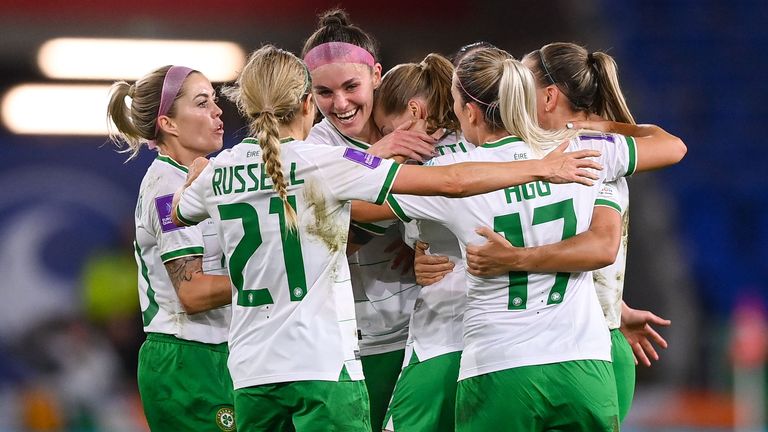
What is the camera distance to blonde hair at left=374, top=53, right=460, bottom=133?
13.8 feet

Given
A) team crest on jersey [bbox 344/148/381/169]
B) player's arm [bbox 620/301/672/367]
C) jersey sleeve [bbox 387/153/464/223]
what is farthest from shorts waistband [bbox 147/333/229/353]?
player's arm [bbox 620/301/672/367]

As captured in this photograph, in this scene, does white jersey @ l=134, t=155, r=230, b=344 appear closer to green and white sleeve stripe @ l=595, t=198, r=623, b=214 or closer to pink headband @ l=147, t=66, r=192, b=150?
pink headband @ l=147, t=66, r=192, b=150

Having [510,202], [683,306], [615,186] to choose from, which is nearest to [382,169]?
[510,202]

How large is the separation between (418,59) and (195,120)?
344 inches

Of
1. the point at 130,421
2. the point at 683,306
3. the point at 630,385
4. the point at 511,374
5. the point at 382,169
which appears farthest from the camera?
the point at 683,306

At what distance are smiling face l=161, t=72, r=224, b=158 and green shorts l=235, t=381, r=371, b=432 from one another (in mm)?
1351

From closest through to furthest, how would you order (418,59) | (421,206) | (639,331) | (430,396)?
(421,206), (430,396), (639,331), (418,59)

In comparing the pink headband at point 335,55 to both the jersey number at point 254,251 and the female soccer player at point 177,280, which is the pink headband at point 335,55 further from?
the jersey number at point 254,251

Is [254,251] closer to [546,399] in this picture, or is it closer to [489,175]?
[489,175]

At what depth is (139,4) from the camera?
12578 millimetres

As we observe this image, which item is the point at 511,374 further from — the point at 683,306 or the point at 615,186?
the point at 683,306

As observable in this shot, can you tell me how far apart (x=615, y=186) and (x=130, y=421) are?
7741mm

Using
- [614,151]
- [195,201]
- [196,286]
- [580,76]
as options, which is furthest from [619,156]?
→ [196,286]

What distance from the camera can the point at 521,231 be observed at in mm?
3512
